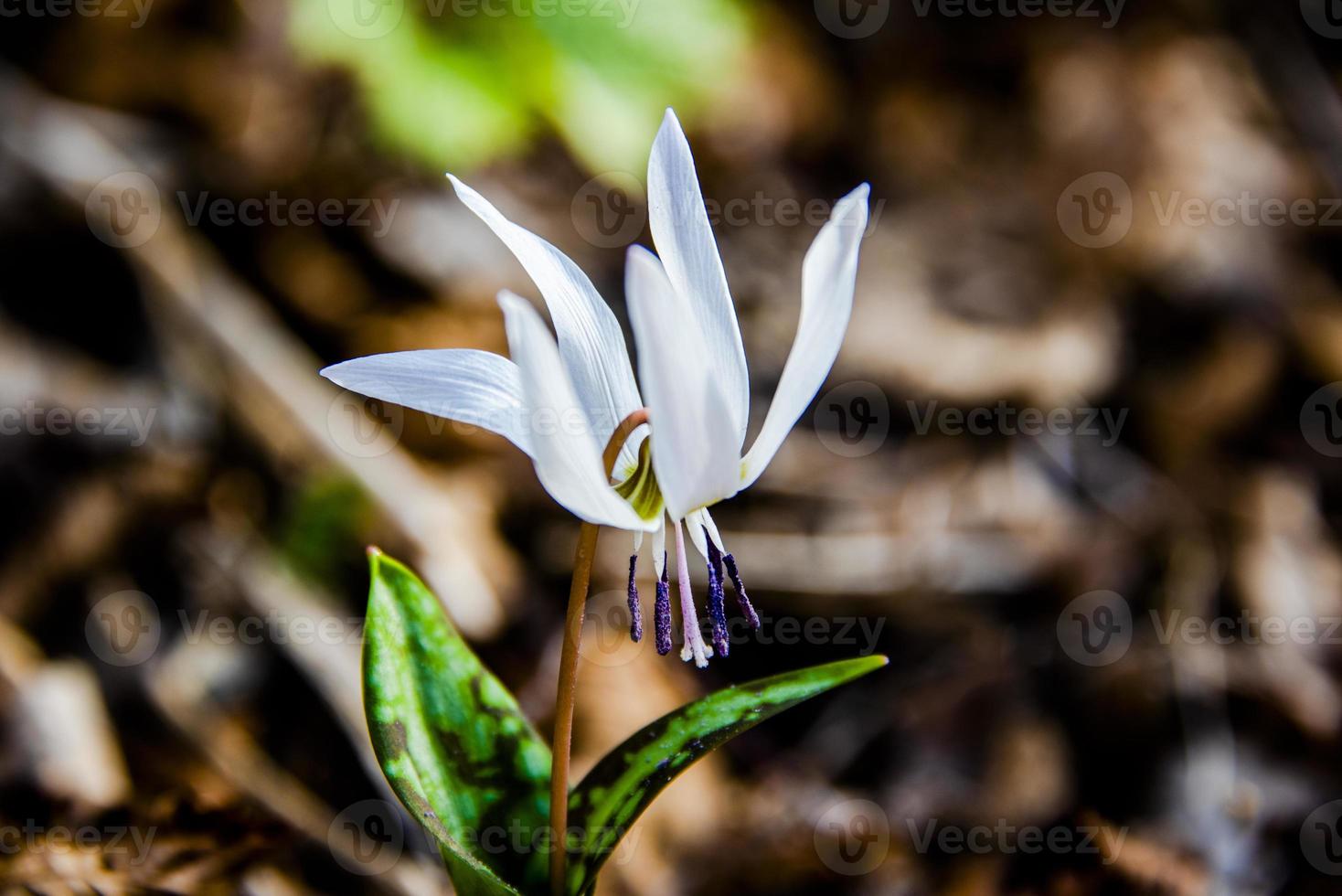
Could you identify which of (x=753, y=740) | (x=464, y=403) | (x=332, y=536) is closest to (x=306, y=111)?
(x=332, y=536)

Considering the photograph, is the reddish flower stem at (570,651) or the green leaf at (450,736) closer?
the reddish flower stem at (570,651)

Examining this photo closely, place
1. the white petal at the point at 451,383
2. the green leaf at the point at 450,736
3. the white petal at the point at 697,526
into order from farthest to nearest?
the green leaf at the point at 450,736
the white petal at the point at 697,526
the white petal at the point at 451,383

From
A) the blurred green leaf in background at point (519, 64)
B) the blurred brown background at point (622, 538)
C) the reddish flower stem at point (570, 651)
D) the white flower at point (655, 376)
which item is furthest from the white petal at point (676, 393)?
the blurred green leaf in background at point (519, 64)

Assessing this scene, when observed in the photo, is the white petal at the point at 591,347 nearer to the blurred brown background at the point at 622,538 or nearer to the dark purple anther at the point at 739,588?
the dark purple anther at the point at 739,588

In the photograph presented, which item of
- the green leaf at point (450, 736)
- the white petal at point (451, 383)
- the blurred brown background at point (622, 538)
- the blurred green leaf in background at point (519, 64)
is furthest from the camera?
the blurred green leaf in background at point (519, 64)

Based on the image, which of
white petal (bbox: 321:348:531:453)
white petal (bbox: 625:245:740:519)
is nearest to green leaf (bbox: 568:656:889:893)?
white petal (bbox: 625:245:740:519)

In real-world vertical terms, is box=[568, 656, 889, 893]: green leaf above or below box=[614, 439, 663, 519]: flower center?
below

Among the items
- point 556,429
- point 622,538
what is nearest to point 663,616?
point 556,429

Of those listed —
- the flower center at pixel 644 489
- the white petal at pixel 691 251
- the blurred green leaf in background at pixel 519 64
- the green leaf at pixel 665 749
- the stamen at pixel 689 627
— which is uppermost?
the blurred green leaf in background at pixel 519 64

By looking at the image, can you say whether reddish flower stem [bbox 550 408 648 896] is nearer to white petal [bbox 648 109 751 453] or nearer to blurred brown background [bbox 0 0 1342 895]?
white petal [bbox 648 109 751 453]
